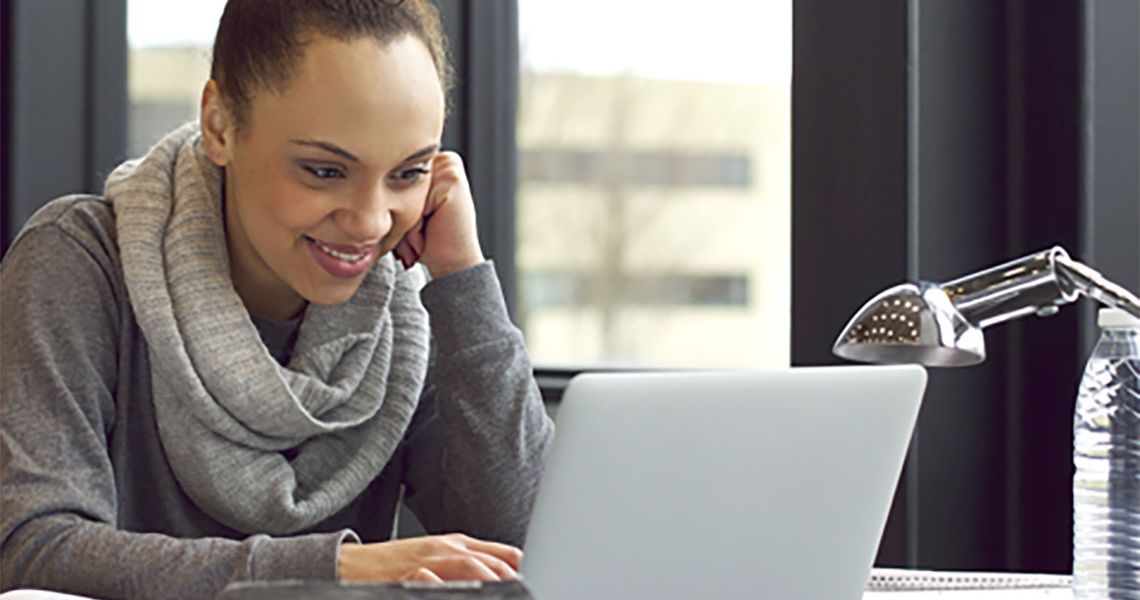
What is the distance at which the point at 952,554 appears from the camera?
6.32ft

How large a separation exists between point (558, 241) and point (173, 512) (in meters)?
1.21

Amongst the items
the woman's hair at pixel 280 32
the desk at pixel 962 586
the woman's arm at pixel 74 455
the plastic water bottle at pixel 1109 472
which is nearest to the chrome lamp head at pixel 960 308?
the plastic water bottle at pixel 1109 472

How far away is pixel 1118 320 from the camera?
4.25 feet

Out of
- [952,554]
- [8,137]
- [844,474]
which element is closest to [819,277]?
[952,554]

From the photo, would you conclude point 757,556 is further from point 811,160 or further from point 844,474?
point 811,160

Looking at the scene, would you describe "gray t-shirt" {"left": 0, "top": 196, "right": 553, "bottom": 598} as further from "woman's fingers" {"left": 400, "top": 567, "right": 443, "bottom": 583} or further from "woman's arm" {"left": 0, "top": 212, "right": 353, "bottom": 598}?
"woman's fingers" {"left": 400, "top": 567, "right": 443, "bottom": 583}

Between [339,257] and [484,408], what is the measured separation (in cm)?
20

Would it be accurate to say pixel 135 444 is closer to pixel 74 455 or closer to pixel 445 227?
pixel 74 455

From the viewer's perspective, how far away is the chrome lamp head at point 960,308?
1.20 metres

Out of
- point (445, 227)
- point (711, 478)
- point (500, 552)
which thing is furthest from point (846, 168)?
point (711, 478)

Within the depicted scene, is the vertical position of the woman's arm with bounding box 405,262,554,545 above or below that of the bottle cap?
below

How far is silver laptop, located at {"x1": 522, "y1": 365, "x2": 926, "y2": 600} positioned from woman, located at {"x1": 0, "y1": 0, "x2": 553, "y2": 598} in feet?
1.88

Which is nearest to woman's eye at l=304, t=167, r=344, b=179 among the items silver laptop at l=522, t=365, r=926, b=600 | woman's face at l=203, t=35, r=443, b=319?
woman's face at l=203, t=35, r=443, b=319

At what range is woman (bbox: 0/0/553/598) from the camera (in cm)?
148
